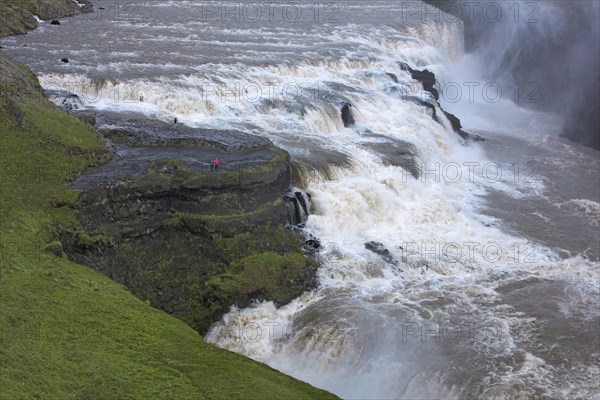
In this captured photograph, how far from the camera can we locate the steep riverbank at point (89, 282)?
38.8ft

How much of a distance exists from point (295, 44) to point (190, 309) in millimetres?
26205

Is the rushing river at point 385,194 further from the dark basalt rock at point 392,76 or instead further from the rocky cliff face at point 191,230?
the rocky cliff face at point 191,230

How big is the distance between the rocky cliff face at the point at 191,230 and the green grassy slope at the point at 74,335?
3.63 ft

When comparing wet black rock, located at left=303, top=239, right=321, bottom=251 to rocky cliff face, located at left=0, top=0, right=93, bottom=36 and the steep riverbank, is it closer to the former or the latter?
the steep riverbank

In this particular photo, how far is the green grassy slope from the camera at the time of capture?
11.5 m

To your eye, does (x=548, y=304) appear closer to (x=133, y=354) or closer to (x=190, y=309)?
(x=190, y=309)

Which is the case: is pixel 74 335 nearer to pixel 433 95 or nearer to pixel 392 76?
pixel 392 76

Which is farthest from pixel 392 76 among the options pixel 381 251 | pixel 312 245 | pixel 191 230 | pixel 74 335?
pixel 74 335

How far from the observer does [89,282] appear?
15148 mm

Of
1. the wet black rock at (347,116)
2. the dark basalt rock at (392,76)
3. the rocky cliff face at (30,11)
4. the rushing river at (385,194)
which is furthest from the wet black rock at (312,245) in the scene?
the rocky cliff face at (30,11)

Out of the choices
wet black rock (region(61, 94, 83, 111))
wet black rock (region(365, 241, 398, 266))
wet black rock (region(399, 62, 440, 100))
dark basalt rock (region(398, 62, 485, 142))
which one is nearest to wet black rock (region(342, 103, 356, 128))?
dark basalt rock (region(398, 62, 485, 142))

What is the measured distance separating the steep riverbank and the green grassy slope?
26 millimetres

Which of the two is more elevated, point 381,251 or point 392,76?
point 392,76

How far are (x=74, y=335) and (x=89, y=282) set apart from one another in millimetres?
2627
